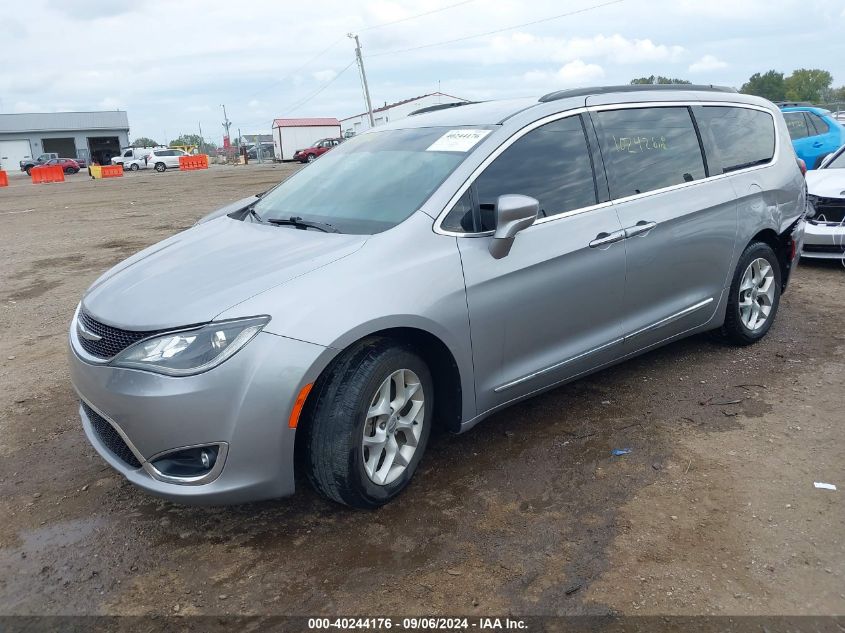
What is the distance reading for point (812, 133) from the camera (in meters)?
12.1

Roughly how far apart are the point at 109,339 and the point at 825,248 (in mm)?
7371

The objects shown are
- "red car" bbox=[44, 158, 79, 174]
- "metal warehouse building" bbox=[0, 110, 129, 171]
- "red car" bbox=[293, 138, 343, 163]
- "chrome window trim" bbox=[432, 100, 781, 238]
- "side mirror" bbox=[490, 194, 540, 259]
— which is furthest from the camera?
"metal warehouse building" bbox=[0, 110, 129, 171]

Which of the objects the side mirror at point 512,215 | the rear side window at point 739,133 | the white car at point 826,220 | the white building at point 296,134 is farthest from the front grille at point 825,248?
the white building at point 296,134

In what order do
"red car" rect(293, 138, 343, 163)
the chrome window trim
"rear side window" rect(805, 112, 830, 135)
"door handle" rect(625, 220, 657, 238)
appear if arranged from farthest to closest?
"red car" rect(293, 138, 343, 163), "rear side window" rect(805, 112, 830, 135), "door handle" rect(625, 220, 657, 238), the chrome window trim

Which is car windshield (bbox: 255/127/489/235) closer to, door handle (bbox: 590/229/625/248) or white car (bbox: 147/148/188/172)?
door handle (bbox: 590/229/625/248)

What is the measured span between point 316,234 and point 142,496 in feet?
5.17

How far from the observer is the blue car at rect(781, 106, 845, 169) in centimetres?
1181

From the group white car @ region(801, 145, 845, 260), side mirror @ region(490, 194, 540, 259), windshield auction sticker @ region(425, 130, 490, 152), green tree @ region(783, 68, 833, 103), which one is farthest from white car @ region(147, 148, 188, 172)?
green tree @ region(783, 68, 833, 103)

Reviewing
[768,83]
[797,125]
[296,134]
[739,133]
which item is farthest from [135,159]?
[768,83]

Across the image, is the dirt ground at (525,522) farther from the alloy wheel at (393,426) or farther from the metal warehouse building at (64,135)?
the metal warehouse building at (64,135)

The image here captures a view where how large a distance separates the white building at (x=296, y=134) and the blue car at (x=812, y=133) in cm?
4750

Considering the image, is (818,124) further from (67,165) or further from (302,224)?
(67,165)

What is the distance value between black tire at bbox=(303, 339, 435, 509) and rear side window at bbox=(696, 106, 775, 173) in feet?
9.77

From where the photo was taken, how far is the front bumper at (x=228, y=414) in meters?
2.71
